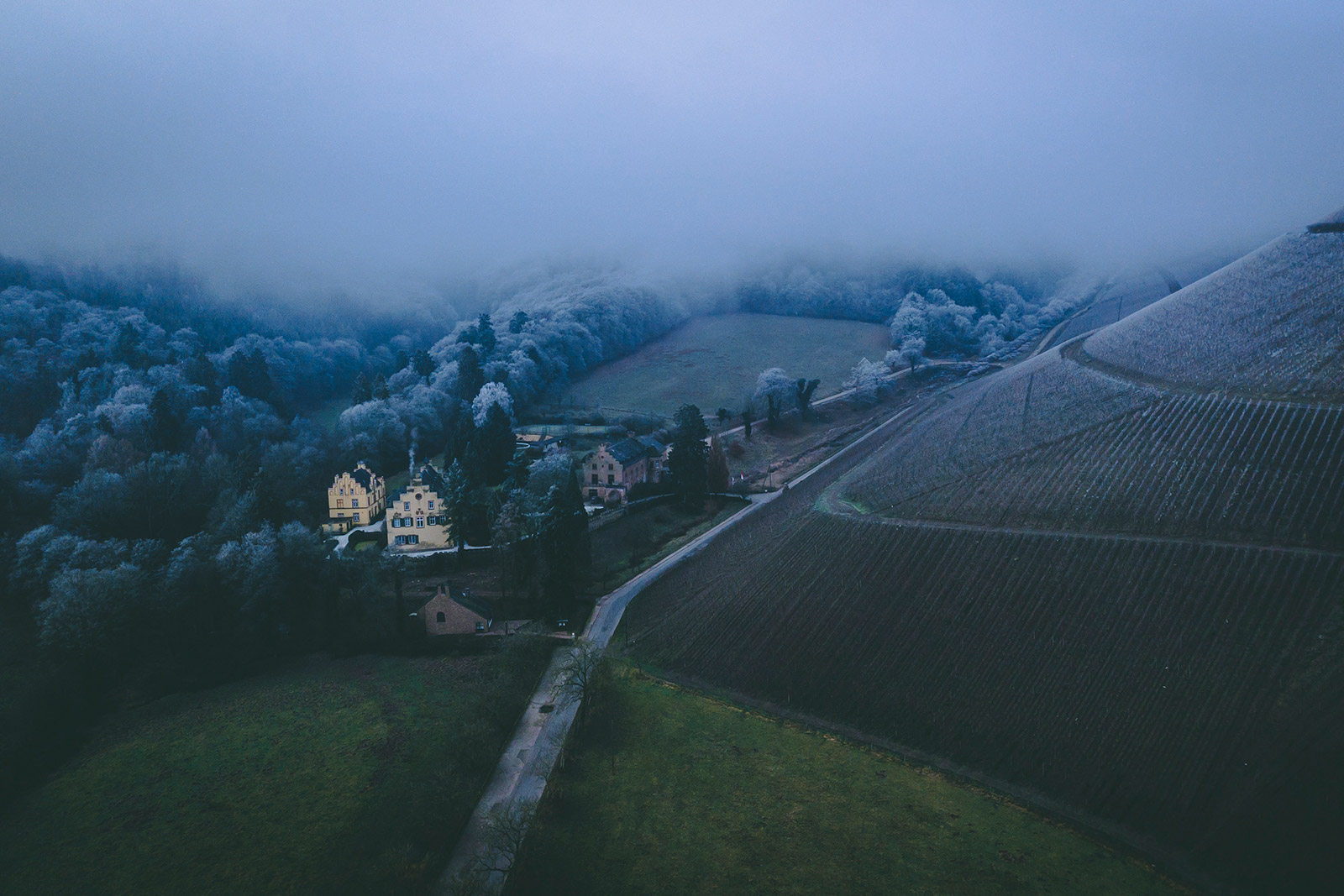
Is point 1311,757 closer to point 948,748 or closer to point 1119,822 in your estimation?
point 1119,822

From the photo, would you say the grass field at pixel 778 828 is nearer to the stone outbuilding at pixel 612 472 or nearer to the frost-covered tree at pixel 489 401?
the stone outbuilding at pixel 612 472

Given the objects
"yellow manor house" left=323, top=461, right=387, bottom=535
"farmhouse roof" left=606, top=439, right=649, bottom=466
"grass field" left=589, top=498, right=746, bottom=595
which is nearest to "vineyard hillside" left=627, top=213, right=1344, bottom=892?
"grass field" left=589, top=498, right=746, bottom=595

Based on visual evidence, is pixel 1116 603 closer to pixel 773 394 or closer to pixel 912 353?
pixel 773 394

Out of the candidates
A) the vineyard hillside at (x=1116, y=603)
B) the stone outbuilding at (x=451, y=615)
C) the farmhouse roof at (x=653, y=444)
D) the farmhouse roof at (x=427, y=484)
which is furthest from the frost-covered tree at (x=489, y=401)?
the vineyard hillside at (x=1116, y=603)

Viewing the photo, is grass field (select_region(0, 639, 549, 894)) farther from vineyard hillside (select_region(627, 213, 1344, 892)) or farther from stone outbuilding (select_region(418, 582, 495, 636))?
vineyard hillside (select_region(627, 213, 1344, 892))

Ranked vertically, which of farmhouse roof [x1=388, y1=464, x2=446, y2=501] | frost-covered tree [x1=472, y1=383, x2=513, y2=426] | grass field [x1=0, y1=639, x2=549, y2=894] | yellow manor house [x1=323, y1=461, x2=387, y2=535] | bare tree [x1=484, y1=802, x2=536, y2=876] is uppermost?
frost-covered tree [x1=472, y1=383, x2=513, y2=426]

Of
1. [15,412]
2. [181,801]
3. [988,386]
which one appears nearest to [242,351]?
[15,412]
